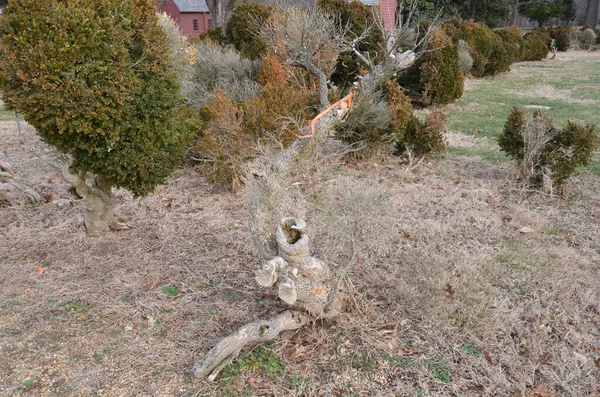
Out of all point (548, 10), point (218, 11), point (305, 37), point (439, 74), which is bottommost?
point (439, 74)

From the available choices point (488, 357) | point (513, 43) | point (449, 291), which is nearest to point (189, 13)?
point (513, 43)

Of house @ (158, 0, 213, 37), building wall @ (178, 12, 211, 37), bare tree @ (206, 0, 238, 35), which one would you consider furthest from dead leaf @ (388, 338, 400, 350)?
building wall @ (178, 12, 211, 37)

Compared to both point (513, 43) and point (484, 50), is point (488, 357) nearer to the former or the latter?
point (484, 50)

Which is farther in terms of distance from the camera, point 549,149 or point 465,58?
point 465,58

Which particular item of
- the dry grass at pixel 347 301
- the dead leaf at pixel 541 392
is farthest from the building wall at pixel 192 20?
the dead leaf at pixel 541 392

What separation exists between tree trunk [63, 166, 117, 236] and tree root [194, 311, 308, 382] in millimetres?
2273

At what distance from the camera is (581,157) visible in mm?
5453

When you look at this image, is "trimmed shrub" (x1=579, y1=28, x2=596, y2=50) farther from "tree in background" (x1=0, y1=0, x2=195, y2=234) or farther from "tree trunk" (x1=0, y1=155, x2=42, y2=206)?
"tree trunk" (x1=0, y1=155, x2=42, y2=206)

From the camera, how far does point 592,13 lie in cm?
3294

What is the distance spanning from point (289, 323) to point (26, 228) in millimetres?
3366

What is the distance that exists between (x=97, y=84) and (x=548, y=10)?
32.0 meters

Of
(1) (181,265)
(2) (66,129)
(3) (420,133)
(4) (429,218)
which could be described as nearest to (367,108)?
(3) (420,133)

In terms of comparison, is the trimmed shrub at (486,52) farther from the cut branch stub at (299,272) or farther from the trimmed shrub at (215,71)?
the cut branch stub at (299,272)

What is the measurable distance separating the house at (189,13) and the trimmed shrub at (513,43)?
67.6 ft
